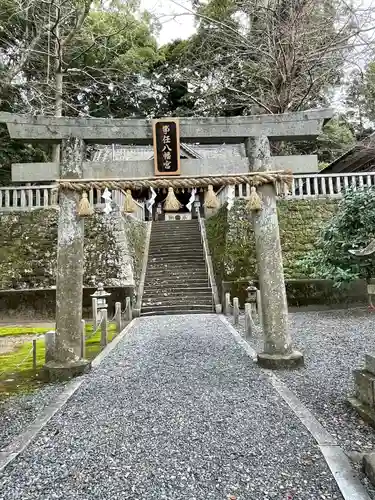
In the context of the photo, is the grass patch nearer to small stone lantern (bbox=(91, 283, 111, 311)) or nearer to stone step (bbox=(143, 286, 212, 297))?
small stone lantern (bbox=(91, 283, 111, 311))

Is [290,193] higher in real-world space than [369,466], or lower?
higher

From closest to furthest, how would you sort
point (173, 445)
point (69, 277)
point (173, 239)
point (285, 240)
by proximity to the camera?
point (173, 445), point (69, 277), point (285, 240), point (173, 239)

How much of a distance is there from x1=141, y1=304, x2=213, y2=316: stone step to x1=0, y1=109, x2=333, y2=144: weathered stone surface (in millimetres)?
6719

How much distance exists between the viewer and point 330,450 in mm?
2754

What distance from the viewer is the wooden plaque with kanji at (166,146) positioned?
5.16 m

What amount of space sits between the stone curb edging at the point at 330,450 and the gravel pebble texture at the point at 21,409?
2.47 metres

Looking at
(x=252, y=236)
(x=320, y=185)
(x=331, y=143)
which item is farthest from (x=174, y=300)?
(x=331, y=143)

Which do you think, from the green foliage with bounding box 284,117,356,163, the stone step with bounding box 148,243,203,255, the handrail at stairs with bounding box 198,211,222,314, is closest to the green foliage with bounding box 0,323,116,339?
the handrail at stairs with bounding box 198,211,222,314

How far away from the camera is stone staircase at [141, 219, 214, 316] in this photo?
11.6 metres

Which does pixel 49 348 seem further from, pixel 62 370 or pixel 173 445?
pixel 173 445

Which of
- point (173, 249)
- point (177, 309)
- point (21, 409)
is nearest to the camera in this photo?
point (21, 409)

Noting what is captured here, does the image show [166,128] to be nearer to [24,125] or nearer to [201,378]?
[24,125]

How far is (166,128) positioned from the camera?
522 centimetres

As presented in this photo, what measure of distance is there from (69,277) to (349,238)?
7197 mm
